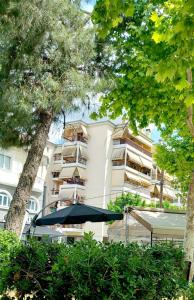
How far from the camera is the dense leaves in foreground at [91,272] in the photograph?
5.40 m

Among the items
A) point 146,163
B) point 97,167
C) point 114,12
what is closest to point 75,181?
point 97,167

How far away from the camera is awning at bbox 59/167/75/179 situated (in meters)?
51.4

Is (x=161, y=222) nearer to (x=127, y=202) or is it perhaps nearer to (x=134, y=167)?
(x=127, y=202)

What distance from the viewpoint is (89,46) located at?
41.5ft

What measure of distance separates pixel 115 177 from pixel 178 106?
4142 cm

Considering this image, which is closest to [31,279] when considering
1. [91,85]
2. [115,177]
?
[91,85]

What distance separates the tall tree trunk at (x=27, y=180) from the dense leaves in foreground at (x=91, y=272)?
6.20 metres

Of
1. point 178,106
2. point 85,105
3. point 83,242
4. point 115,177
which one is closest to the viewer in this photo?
point 83,242

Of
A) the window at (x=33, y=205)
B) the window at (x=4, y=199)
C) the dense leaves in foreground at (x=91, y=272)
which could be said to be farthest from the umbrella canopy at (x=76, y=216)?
the window at (x=33, y=205)

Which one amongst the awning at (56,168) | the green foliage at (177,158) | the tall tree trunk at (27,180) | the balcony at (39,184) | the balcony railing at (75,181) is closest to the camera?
the tall tree trunk at (27,180)

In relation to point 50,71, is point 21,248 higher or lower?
lower

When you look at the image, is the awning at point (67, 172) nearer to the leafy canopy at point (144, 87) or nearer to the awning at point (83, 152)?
the awning at point (83, 152)

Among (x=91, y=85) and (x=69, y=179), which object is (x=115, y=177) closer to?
(x=69, y=179)

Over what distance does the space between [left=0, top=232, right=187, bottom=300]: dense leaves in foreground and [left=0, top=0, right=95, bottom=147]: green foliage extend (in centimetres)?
620
